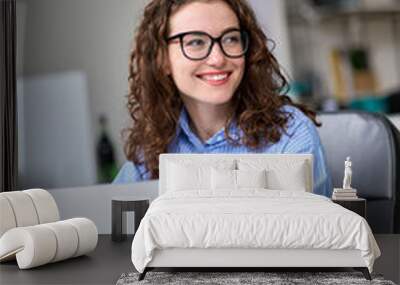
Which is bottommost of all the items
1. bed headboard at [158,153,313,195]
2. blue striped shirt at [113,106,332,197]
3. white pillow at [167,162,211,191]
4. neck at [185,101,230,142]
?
white pillow at [167,162,211,191]

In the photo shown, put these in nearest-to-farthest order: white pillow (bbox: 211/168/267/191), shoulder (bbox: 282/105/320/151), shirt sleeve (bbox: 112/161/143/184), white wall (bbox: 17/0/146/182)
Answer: white pillow (bbox: 211/168/267/191), shoulder (bbox: 282/105/320/151), shirt sleeve (bbox: 112/161/143/184), white wall (bbox: 17/0/146/182)

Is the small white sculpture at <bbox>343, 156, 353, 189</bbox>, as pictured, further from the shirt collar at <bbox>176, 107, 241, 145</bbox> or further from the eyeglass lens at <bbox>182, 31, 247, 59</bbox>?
the eyeglass lens at <bbox>182, 31, 247, 59</bbox>

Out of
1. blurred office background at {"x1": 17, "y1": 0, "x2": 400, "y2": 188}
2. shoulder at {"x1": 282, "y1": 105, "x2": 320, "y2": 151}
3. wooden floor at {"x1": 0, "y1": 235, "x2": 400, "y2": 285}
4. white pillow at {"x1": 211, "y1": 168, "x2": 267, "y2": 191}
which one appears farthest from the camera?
blurred office background at {"x1": 17, "y1": 0, "x2": 400, "y2": 188}

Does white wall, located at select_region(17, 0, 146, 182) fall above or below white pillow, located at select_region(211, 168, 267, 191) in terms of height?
above

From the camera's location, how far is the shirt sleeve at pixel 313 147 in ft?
14.3

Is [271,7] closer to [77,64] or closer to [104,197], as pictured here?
[77,64]

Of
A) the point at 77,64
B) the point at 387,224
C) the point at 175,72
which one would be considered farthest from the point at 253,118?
the point at 77,64

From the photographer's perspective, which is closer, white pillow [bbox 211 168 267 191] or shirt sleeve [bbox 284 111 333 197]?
white pillow [bbox 211 168 267 191]

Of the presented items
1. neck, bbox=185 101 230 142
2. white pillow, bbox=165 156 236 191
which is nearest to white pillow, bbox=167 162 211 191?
white pillow, bbox=165 156 236 191

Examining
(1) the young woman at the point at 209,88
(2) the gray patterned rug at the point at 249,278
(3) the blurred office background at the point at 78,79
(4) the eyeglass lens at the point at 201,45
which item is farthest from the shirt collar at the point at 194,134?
(2) the gray patterned rug at the point at 249,278

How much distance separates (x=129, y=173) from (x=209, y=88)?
0.74 metres

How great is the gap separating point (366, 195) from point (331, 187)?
0.22 m

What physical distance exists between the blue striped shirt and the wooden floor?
493mm

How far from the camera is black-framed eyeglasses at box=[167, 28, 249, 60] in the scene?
4609mm
